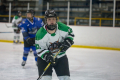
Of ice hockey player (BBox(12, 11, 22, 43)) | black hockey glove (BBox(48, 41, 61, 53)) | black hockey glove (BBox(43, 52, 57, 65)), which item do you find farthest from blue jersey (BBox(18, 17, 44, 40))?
ice hockey player (BBox(12, 11, 22, 43))

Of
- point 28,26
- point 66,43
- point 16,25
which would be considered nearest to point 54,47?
point 66,43

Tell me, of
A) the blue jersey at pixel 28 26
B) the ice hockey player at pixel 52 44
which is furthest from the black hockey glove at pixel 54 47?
the blue jersey at pixel 28 26

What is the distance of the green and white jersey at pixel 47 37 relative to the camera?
6.78ft

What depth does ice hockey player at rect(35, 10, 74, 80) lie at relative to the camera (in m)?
2.06

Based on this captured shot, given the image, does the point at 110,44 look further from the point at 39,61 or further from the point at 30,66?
the point at 39,61

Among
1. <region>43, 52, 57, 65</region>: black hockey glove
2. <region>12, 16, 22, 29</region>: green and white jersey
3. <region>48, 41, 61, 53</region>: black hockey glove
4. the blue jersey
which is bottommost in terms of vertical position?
<region>43, 52, 57, 65</region>: black hockey glove

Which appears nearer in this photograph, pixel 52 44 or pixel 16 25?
pixel 52 44

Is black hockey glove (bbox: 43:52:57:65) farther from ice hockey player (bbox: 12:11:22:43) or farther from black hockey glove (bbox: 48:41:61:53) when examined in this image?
ice hockey player (bbox: 12:11:22:43)

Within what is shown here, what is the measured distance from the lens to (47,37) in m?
2.09

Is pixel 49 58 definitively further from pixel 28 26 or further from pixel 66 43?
pixel 28 26

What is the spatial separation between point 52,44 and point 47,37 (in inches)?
4.6

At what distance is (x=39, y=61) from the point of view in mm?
2166

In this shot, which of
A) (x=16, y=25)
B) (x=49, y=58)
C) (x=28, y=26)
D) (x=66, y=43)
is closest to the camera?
(x=49, y=58)

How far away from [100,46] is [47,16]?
209 inches
